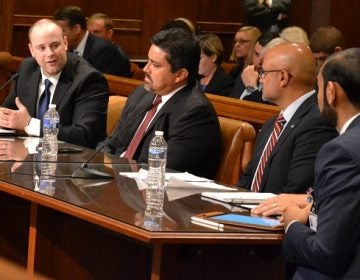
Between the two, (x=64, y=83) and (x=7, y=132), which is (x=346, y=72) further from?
(x=64, y=83)

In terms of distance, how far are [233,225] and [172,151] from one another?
1.31 metres

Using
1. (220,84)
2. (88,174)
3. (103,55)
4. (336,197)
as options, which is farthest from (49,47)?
(103,55)

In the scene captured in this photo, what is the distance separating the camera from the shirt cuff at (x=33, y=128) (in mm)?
5305

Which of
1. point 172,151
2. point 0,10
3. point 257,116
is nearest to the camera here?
point 172,151

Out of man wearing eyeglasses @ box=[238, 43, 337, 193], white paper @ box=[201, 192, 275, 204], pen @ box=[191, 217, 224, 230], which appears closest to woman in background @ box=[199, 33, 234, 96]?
man wearing eyeglasses @ box=[238, 43, 337, 193]

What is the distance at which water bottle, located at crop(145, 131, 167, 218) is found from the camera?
347 cm

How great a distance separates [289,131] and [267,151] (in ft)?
0.61

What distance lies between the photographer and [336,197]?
3.05 metres

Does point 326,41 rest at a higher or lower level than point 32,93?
higher

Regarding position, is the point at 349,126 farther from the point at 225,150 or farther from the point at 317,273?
the point at 225,150

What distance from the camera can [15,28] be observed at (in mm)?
9992

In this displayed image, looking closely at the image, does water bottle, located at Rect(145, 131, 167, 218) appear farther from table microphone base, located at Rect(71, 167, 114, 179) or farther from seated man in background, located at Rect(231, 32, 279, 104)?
seated man in background, located at Rect(231, 32, 279, 104)

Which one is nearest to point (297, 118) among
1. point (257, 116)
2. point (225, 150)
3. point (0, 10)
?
point (225, 150)

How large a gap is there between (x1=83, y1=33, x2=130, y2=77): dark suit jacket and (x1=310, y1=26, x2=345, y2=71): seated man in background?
1845 millimetres
